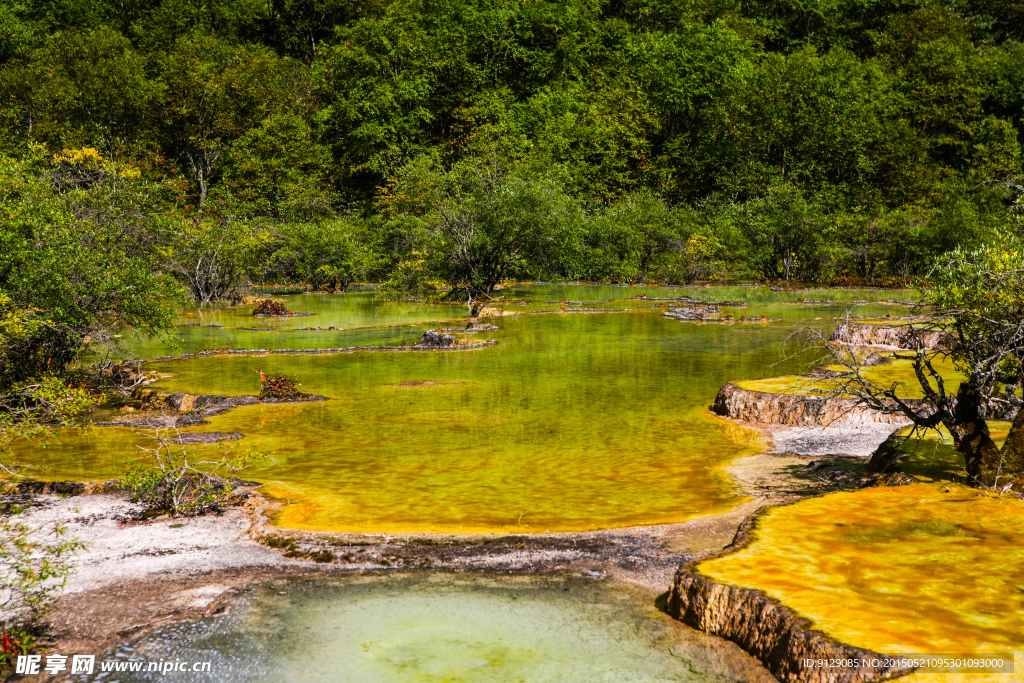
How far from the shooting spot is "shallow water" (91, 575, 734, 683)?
6.66 m

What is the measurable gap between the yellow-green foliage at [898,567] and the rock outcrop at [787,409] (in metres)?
5.93

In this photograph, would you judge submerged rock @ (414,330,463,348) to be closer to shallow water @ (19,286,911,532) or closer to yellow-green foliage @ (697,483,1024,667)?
shallow water @ (19,286,911,532)

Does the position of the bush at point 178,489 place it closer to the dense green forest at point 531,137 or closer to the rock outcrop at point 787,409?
the rock outcrop at point 787,409

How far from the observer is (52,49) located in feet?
204

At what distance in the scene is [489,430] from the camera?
15.7 m

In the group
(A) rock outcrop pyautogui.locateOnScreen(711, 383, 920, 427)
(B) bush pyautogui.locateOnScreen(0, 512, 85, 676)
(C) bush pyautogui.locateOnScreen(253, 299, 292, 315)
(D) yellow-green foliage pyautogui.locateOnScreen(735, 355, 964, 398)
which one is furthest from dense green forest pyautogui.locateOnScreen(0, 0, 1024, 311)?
(B) bush pyautogui.locateOnScreen(0, 512, 85, 676)

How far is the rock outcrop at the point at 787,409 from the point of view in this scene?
619 inches

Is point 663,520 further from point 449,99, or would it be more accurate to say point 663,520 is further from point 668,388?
point 449,99

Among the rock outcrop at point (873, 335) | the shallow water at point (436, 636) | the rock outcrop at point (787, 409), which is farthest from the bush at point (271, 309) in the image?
the shallow water at point (436, 636)

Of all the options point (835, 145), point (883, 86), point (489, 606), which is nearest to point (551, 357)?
point (489, 606)

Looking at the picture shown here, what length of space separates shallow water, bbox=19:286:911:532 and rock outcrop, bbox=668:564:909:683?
2904 mm

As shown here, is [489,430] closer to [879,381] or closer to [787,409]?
[787,409]

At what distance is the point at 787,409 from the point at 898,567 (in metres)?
9.12

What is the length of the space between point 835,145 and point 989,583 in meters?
62.8
